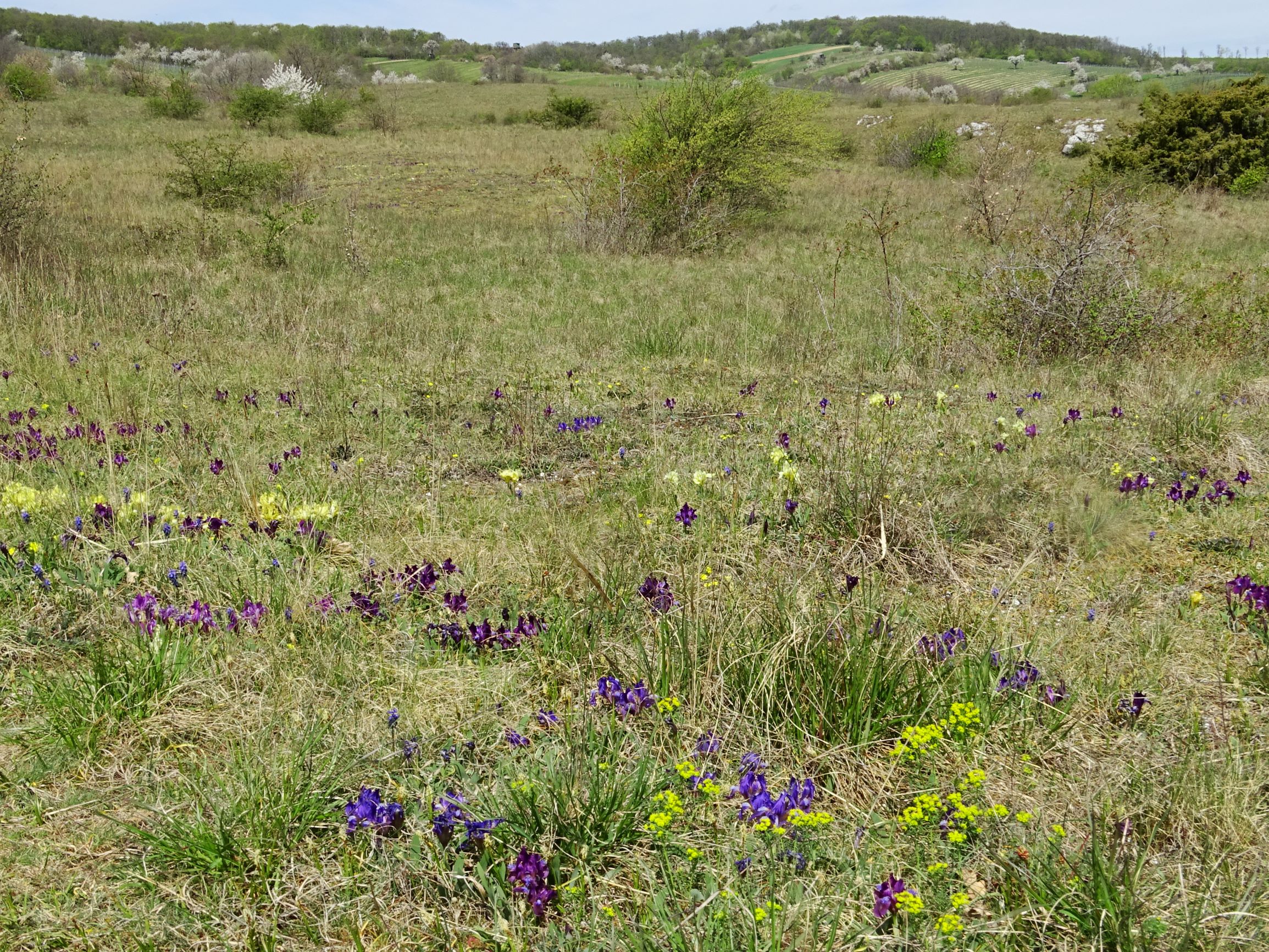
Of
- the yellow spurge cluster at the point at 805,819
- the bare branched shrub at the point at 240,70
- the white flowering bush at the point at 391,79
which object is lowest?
the yellow spurge cluster at the point at 805,819

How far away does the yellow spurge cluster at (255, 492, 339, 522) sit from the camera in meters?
3.38

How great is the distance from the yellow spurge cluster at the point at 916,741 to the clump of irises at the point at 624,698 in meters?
0.66

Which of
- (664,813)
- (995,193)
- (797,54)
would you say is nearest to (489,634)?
(664,813)

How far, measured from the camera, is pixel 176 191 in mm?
15109

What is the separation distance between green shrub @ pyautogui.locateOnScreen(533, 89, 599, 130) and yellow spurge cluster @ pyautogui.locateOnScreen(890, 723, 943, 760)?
33632 mm

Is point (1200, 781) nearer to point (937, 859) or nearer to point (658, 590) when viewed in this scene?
point (937, 859)

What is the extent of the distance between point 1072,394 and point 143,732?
5.97 meters

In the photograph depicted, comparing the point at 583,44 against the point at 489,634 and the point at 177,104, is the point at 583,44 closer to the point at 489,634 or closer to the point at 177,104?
the point at 177,104

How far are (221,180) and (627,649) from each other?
15.9 meters

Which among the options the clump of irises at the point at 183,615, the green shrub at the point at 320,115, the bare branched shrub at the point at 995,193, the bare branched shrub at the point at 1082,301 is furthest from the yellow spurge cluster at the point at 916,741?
the green shrub at the point at 320,115

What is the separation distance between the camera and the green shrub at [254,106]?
2764cm

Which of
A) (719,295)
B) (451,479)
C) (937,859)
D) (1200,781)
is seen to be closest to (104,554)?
(451,479)

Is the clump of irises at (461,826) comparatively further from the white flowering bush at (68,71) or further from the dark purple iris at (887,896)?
the white flowering bush at (68,71)

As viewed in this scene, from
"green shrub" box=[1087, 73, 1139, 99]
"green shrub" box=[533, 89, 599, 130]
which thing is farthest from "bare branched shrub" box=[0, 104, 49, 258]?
"green shrub" box=[1087, 73, 1139, 99]
